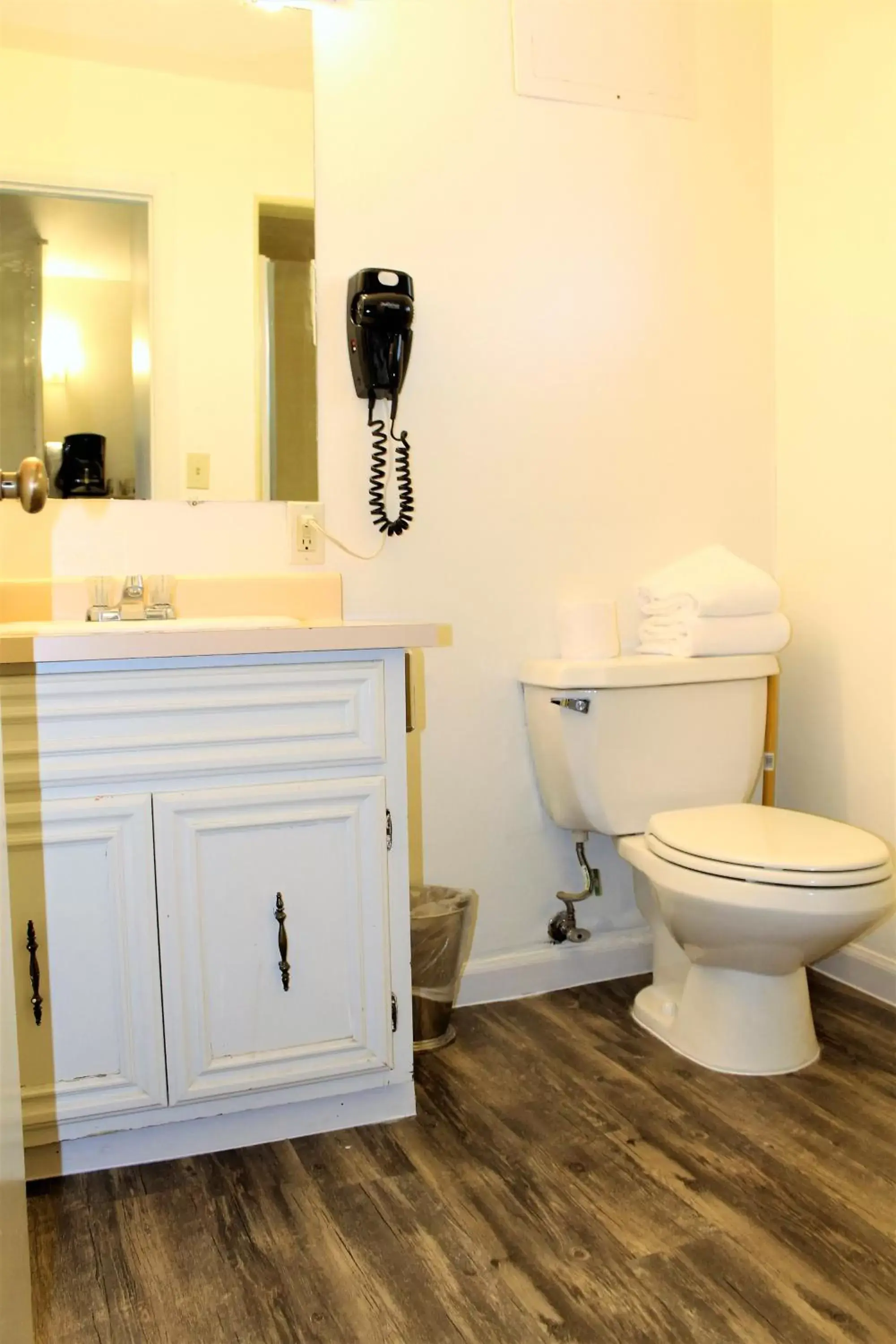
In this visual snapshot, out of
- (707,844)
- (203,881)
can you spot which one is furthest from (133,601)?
(707,844)

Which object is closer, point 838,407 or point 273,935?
point 273,935

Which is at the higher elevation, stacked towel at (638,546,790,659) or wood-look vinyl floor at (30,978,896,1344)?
stacked towel at (638,546,790,659)

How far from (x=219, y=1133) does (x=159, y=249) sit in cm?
157

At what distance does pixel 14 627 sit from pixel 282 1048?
2.70 ft

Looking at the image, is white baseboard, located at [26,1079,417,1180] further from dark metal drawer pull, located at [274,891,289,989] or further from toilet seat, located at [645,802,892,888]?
toilet seat, located at [645,802,892,888]

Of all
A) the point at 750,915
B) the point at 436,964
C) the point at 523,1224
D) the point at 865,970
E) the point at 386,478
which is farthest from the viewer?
the point at 865,970

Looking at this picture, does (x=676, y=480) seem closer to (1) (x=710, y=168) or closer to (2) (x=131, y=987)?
(1) (x=710, y=168)

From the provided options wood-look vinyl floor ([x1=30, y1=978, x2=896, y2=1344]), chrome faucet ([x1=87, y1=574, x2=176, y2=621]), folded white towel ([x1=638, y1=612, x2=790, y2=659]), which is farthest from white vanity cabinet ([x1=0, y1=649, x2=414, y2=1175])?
folded white towel ([x1=638, y1=612, x2=790, y2=659])

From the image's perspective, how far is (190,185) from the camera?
77.2 inches

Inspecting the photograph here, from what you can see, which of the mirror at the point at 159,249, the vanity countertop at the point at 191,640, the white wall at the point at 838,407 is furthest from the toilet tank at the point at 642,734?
the mirror at the point at 159,249

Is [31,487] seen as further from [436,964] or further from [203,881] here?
[436,964]

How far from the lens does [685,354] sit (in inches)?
92.4

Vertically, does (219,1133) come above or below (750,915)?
below

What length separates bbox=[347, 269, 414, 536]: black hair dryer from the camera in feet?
6.46
